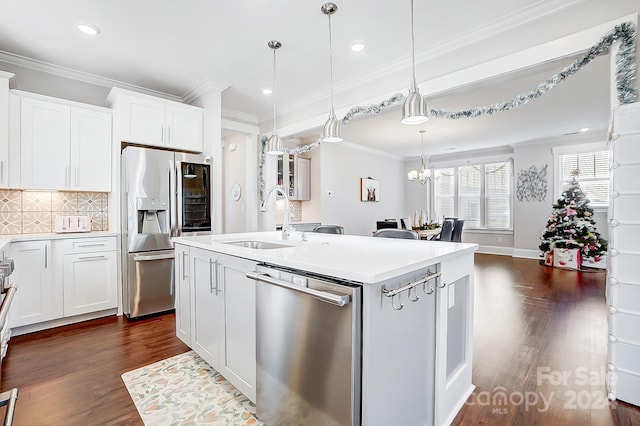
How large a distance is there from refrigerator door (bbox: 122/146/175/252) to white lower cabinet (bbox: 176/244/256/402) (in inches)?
43.0

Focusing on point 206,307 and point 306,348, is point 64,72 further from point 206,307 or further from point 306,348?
point 306,348

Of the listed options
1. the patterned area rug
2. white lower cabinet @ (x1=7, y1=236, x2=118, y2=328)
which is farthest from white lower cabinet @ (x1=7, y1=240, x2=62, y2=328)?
the patterned area rug

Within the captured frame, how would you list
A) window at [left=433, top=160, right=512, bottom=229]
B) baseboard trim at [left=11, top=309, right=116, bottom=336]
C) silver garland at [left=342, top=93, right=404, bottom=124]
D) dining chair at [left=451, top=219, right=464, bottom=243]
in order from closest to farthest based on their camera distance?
baseboard trim at [left=11, top=309, right=116, bottom=336] < silver garland at [left=342, top=93, right=404, bottom=124] < dining chair at [left=451, top=219, right=464, bottom=243] < window at [left=433, top=160, right=512, bottom=229]

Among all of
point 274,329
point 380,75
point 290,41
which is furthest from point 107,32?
point 274,329

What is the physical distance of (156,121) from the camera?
364 centimetres

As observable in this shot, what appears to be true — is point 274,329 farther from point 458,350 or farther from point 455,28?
point 455,28

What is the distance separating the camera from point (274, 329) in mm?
1569

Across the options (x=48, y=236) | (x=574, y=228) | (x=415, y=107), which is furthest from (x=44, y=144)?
(x=574, y=228)

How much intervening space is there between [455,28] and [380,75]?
938mm

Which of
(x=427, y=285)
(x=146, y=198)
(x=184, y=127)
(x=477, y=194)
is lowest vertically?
(x=427, y=285)

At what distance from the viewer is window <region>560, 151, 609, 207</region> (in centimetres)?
633

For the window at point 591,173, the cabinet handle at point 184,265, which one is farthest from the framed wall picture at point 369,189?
the cabinet handle at point 184,265

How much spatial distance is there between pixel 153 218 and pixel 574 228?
23.4 ft

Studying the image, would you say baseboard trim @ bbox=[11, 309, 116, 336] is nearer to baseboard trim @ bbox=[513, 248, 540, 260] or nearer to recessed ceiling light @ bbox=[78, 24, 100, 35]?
recessed ceiling light @ bbox=[78, 24, 100, 35]
